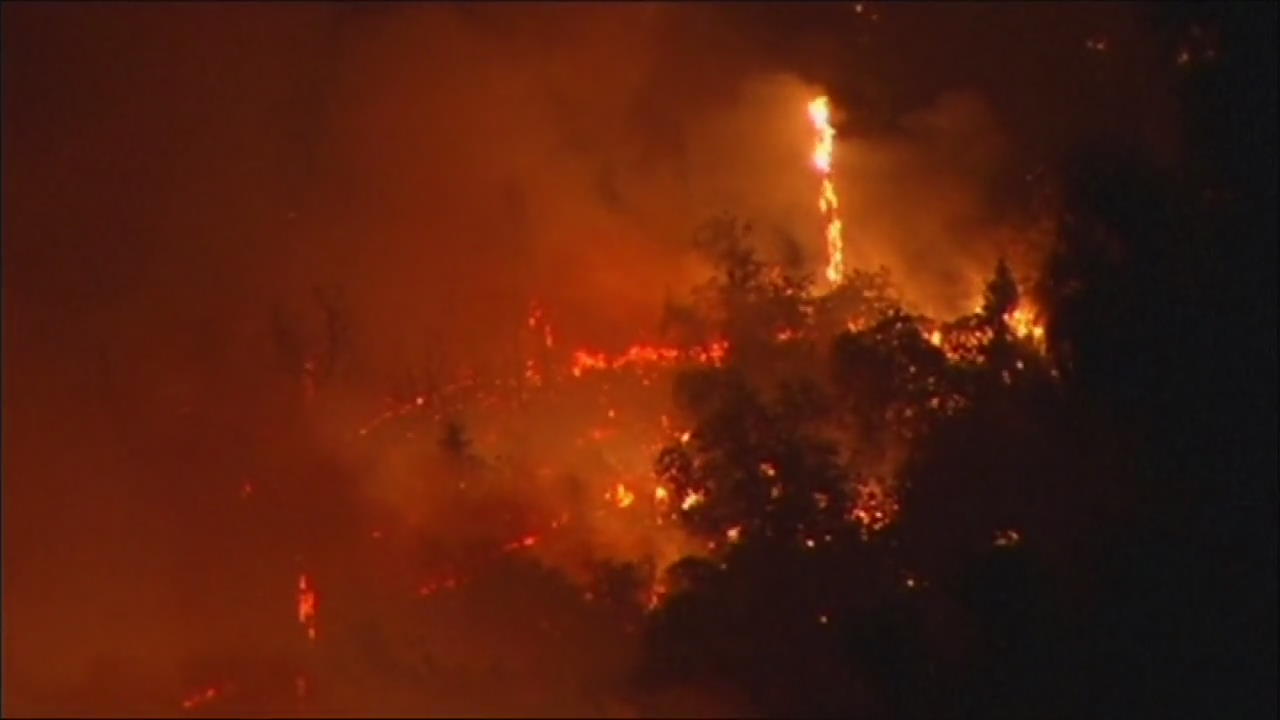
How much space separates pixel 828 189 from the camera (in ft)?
36.2

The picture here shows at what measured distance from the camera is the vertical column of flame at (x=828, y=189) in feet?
32.3

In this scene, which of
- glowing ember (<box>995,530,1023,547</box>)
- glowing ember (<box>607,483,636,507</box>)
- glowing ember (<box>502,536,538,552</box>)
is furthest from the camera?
glowing ember (<box>502,536,538,552</box>)

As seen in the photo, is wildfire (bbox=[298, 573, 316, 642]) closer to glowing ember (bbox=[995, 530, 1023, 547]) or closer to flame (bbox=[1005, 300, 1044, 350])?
flame (bbox=[1005, 300, 1044, 350])

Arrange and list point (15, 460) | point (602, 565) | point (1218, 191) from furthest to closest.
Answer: point (15, 460) → point (602, 565) → point (1218, 191)

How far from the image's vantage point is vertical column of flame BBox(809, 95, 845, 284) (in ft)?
32.3

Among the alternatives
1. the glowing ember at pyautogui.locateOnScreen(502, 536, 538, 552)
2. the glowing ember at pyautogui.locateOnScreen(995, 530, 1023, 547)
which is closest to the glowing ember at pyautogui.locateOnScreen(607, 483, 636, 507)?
the glowing ember at pyautogui.locateOnScreen(502, 536, 538, 552)

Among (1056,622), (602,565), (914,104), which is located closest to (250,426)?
(602,565)

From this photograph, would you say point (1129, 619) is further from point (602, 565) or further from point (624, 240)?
point (624, 240)

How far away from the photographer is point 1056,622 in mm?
7758

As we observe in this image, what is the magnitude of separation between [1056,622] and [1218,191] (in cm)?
171

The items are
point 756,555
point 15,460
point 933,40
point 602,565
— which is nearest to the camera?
point 756,555

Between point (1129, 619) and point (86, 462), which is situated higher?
point (86, 462)

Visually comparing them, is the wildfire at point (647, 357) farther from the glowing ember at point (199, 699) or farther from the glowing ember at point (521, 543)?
the glowing ember at point (199, 699)

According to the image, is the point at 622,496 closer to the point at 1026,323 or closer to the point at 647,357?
the point at 647,357
